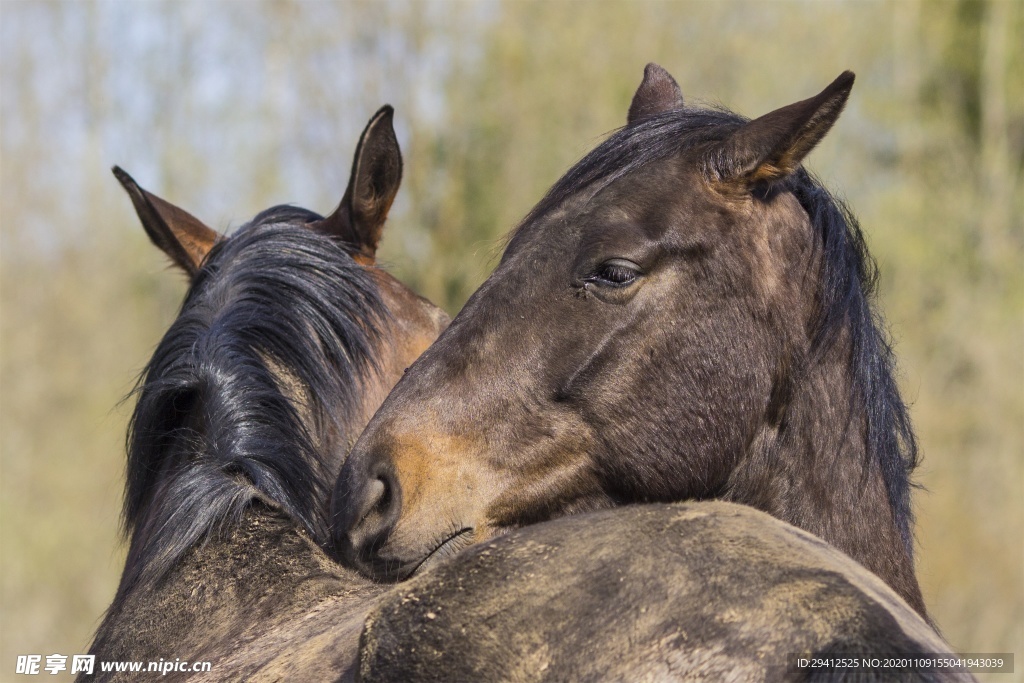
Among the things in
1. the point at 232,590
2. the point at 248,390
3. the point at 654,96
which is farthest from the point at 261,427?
the point at 654,96

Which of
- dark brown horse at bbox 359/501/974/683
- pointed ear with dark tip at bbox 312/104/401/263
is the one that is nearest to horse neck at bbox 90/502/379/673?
dark brown horse at bbox 359/501/974/683

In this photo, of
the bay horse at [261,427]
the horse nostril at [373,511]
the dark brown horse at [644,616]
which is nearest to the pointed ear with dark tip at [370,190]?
the bay horse at [261,427]

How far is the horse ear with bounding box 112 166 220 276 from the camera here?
12.0ft

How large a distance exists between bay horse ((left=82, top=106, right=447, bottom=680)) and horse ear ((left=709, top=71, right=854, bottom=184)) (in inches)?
50.2

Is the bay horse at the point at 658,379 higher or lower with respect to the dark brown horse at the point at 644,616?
higher

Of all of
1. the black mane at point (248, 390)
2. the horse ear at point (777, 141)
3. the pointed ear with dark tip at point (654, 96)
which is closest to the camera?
the horse ear at point (777, 141)

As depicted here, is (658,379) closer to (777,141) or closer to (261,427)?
(777,141)

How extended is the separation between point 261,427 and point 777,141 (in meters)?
1.65

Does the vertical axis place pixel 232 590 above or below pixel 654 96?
below

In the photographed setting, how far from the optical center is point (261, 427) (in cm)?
292

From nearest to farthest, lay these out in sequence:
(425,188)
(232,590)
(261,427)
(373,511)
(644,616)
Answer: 1. (644,616)
2. (373,511)
3. (232,590)
4. (261,427)
5. (425,188)

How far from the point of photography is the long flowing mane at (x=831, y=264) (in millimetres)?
2727

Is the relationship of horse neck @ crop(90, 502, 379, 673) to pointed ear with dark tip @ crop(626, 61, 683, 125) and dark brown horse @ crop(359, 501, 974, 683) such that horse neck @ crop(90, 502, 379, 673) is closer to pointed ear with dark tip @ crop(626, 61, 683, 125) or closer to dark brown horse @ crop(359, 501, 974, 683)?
dark brown horse @ crop(359, 501, 974, 683)

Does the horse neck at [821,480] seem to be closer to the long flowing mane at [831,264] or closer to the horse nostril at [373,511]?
the long flowing mane at [831,264]
